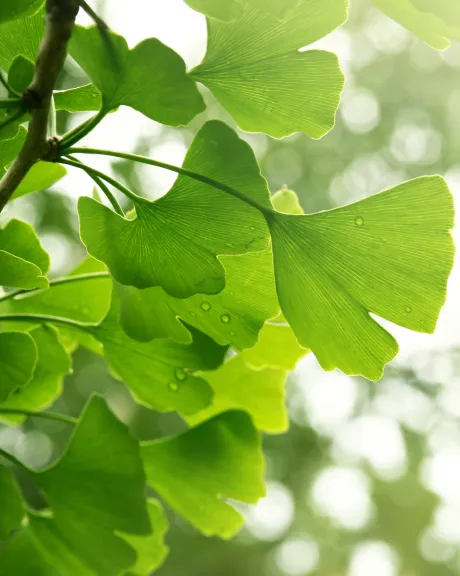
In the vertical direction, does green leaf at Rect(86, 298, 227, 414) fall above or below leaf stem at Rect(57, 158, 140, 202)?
below

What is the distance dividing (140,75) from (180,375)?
23 centimetres

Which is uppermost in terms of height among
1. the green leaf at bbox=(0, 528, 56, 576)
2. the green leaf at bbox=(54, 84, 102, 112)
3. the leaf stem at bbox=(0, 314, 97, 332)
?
the green leaf at bbox=(54, 84, 102, 112)

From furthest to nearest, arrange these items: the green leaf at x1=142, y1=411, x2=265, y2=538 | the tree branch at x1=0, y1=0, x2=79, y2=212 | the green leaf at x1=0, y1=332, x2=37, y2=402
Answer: the green leaf at x1=142, y1=411, x2=265, y2=538, the green leaf at x1=0, y1=332, x2=37, y2=402, the tree branch at x1=0, y1=0, x2=79, y2=212

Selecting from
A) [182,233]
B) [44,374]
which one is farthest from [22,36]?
[44,374]

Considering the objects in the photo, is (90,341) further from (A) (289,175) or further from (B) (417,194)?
(A) (289,175)

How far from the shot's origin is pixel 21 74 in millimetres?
342

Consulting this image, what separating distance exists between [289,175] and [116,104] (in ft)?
15.0

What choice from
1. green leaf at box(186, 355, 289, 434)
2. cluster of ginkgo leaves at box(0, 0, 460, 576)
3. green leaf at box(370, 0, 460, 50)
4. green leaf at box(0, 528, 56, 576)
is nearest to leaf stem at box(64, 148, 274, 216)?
cluster of ginkgo leaves at box(0, 0, 460, 576)

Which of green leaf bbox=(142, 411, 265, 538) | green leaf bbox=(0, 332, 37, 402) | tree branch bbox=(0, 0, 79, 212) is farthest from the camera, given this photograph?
green leaf bbox=(142, 411, 265, 538)

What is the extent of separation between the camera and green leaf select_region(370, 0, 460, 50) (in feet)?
0.99

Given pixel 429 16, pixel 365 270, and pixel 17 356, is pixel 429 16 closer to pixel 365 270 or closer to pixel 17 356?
pixel 365 270

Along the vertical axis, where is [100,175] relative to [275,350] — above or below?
above

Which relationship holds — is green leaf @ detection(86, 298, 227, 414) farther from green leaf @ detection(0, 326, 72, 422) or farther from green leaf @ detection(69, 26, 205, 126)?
green leaf @ detection(69, 26, 205, 126)

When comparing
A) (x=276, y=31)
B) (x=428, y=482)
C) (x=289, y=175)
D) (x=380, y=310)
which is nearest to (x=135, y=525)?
(x=380, y=310)
